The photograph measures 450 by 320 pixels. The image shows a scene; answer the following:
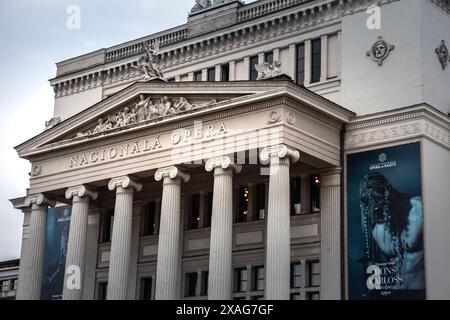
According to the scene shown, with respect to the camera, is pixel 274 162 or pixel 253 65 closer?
pixel 274 162

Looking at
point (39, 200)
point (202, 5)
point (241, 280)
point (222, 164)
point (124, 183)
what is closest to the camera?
point (222, 164)

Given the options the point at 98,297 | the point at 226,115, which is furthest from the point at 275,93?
the point at 98,297

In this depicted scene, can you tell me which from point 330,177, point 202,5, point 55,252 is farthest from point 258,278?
point 202,5

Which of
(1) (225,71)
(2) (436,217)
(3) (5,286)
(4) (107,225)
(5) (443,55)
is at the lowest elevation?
(2) (436,217)

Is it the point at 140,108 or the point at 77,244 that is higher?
the point at 140,108

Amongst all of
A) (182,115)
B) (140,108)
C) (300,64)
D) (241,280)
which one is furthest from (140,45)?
(241,280)

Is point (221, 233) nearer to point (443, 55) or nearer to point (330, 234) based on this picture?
point (330, 234)

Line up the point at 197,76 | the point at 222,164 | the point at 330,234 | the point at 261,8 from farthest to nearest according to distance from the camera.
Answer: the point at 197,76 → the point at 261,8 → the point at 330,234 → the point at 222,164

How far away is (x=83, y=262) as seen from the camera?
4862 centimetres

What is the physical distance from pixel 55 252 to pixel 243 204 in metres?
13.8

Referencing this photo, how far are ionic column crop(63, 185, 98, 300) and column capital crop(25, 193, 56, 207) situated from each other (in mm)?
1883

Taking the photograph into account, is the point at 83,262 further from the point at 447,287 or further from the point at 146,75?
the point at 447,287

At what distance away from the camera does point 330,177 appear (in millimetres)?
44938

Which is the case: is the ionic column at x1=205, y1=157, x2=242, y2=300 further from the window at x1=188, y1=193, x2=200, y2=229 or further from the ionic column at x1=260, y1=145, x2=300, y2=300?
the window at x1=188, y1=193, x2=200, y2=229
